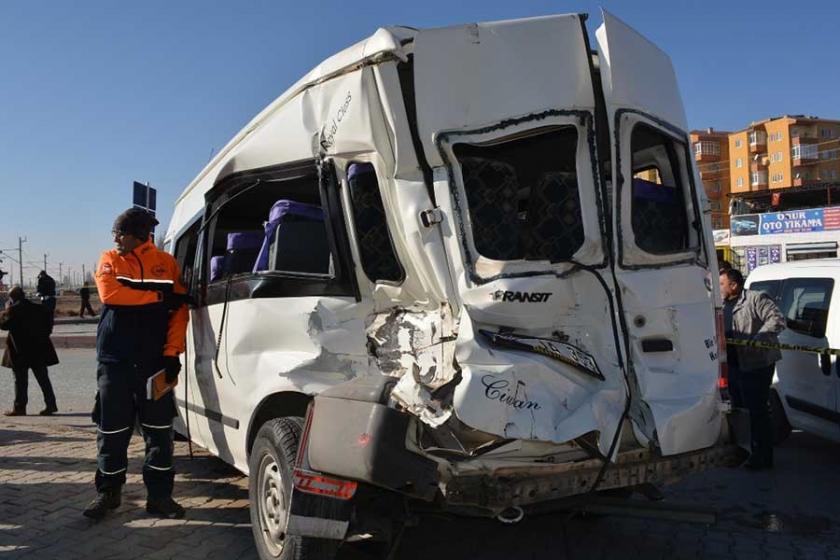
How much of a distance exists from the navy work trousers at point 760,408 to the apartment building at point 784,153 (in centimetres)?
7806

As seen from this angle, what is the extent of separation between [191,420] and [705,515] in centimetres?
357

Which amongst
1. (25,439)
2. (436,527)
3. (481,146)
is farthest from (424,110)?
(25,439)

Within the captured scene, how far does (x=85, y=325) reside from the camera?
2558 centimetres

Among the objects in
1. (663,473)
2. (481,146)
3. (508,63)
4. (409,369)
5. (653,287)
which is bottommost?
(663,473)

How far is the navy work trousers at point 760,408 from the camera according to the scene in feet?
19.3

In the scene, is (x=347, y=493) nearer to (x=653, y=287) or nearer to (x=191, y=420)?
(x=653, y=287)

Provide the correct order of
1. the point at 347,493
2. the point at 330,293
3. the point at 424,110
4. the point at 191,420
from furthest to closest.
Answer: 1. the point at 191,420
2. the point at 330,293
3. the point at 424,110
4. the point at 347,493

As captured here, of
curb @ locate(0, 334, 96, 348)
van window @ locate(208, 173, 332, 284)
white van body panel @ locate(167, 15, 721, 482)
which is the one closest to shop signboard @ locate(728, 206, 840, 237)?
curb @ locate(0, 334, 96, 348)

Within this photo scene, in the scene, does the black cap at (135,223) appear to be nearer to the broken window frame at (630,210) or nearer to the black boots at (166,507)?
the black boots at (166,507)

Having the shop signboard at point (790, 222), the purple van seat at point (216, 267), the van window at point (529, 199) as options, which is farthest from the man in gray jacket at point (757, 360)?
the shop signboard at point (790, 222)

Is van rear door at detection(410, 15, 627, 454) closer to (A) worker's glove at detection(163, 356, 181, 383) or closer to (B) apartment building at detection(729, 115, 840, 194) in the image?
(A) worker's glove at detection(163, 356, 181, 383)

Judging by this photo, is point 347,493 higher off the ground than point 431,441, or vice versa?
point 431,441

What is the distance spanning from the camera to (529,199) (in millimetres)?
3787

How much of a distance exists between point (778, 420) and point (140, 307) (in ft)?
19.1
